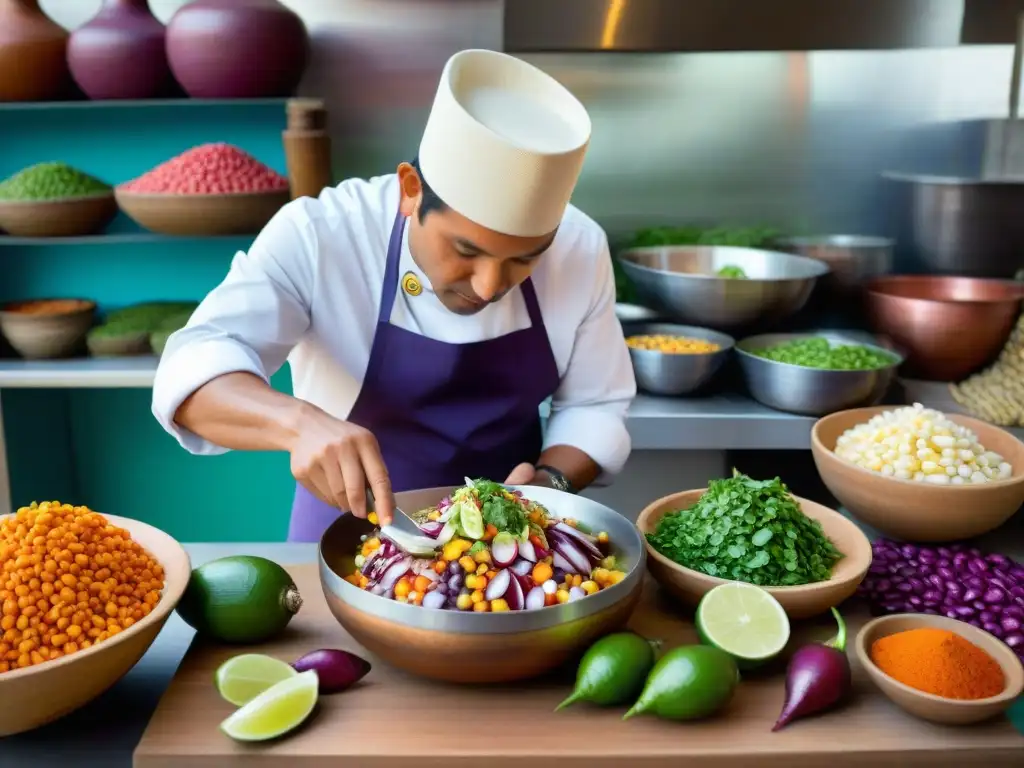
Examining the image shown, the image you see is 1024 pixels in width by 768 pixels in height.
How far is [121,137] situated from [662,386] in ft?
7.25

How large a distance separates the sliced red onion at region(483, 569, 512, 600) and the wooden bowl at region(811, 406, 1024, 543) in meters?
0.80

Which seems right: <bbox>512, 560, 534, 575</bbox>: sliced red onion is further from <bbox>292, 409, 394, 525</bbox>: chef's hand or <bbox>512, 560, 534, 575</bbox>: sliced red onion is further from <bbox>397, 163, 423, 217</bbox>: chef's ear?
<bbox>397, 163, 423, 217</bbox>: chef's ear

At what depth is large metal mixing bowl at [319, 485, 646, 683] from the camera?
43.3 inches

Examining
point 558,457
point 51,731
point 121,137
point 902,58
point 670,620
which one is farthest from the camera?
point 121,137

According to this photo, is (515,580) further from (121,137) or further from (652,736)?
(121,137)

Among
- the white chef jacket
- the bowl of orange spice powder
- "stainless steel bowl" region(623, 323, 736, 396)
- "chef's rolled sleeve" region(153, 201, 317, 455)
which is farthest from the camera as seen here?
"stainless steel bowl" region(623, 323, 736, 396)

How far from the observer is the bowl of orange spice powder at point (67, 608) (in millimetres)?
1046

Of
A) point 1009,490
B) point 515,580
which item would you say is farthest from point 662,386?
point 515,580

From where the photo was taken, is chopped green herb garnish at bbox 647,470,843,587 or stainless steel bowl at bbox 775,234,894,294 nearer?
chopped green herb garnish at bbox 647,470,843,587

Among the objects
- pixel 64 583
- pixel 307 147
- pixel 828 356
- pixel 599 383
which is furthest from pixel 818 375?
pixel 64 583

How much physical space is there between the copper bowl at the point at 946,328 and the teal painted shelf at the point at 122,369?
209 centimetres

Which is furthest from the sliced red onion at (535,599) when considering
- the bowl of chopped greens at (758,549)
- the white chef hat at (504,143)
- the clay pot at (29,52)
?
the clay pot at (29,52)

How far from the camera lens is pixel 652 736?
1.10 m

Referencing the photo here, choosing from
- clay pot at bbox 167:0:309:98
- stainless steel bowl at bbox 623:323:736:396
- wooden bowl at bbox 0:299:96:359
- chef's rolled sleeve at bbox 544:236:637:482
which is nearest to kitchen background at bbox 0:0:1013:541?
wooden bowl at bbox 0:299:96:359
